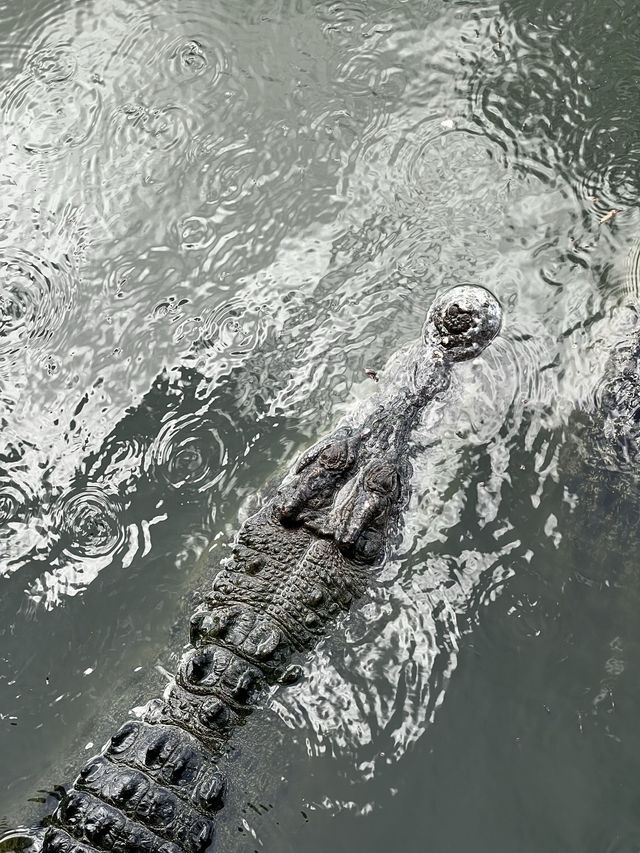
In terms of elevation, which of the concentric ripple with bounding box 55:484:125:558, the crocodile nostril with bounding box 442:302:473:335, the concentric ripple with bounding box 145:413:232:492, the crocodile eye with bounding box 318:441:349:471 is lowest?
the concentric ripple with bounding box 55:484:125:558

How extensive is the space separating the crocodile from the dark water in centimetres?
15

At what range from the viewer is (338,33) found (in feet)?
18.6

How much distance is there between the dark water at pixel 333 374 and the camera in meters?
4.28

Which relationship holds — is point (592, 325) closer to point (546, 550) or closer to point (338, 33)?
point (546, 550)

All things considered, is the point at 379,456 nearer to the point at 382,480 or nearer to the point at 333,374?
the point at 382,480

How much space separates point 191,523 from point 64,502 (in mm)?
742

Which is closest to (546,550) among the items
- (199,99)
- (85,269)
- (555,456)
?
(555,456)

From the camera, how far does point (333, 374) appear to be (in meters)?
5.04

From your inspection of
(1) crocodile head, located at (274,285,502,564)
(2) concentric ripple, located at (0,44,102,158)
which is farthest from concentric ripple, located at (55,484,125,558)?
(2) concentric ripple, located at (0,44,102,158)

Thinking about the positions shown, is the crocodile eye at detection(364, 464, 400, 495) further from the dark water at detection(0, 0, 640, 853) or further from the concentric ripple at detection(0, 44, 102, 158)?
the concentric ripple at detection(0, 44, 102, 158)

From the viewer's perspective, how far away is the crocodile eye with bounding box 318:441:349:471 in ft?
15.0

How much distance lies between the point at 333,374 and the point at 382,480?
2.65 ft

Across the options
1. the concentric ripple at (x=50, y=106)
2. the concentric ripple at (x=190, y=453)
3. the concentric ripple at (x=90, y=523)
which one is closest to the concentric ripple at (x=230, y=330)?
the concentric ripple at (x=190, y=453)

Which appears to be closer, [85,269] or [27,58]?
[85,269]
